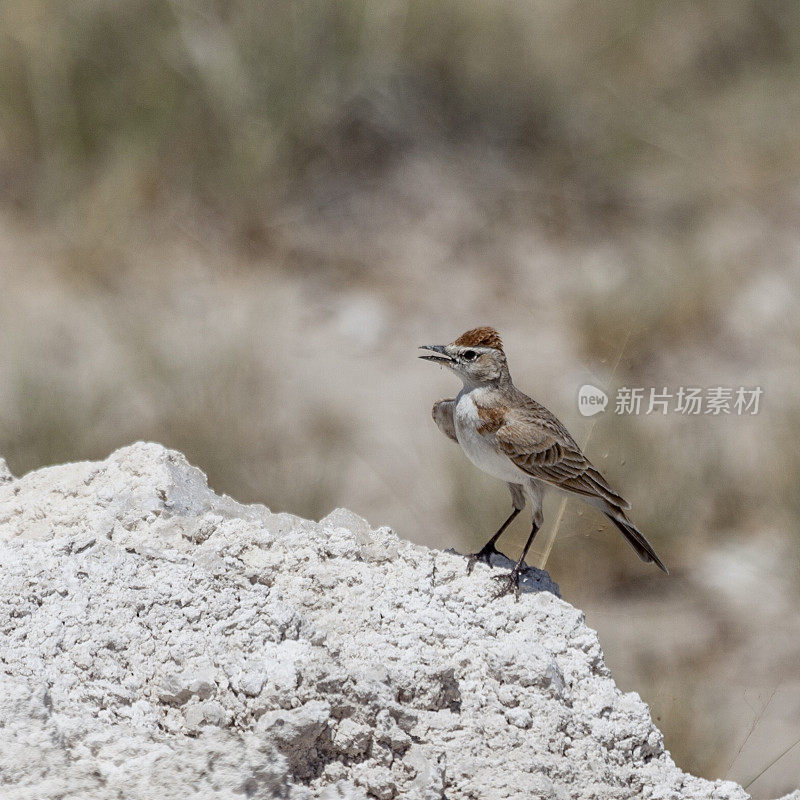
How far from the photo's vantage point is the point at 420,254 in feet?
30.6

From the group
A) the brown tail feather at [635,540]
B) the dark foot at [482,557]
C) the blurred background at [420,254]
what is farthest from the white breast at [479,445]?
the blurred background at [420,254]

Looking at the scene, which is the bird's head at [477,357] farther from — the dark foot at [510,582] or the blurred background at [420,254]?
the blurred background at [420,254]

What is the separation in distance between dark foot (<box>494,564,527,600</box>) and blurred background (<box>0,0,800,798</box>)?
2.75m

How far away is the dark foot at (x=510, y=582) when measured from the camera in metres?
3.02

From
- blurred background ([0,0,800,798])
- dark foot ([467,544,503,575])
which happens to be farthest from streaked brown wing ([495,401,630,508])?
blurred background ([0,0,800,798])

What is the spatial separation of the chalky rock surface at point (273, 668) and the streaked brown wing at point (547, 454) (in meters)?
0.56

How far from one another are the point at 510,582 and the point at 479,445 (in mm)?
651

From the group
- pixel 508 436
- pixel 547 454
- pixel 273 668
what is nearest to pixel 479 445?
pixel 508 436

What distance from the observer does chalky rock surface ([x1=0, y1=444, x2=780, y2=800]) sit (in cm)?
213

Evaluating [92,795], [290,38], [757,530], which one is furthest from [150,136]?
[92,795]

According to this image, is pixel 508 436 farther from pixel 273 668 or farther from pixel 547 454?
pixel 273 668

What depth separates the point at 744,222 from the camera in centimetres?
A: 966

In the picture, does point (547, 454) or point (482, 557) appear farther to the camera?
point (547, 454)

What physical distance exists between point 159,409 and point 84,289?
2020 millimetres
